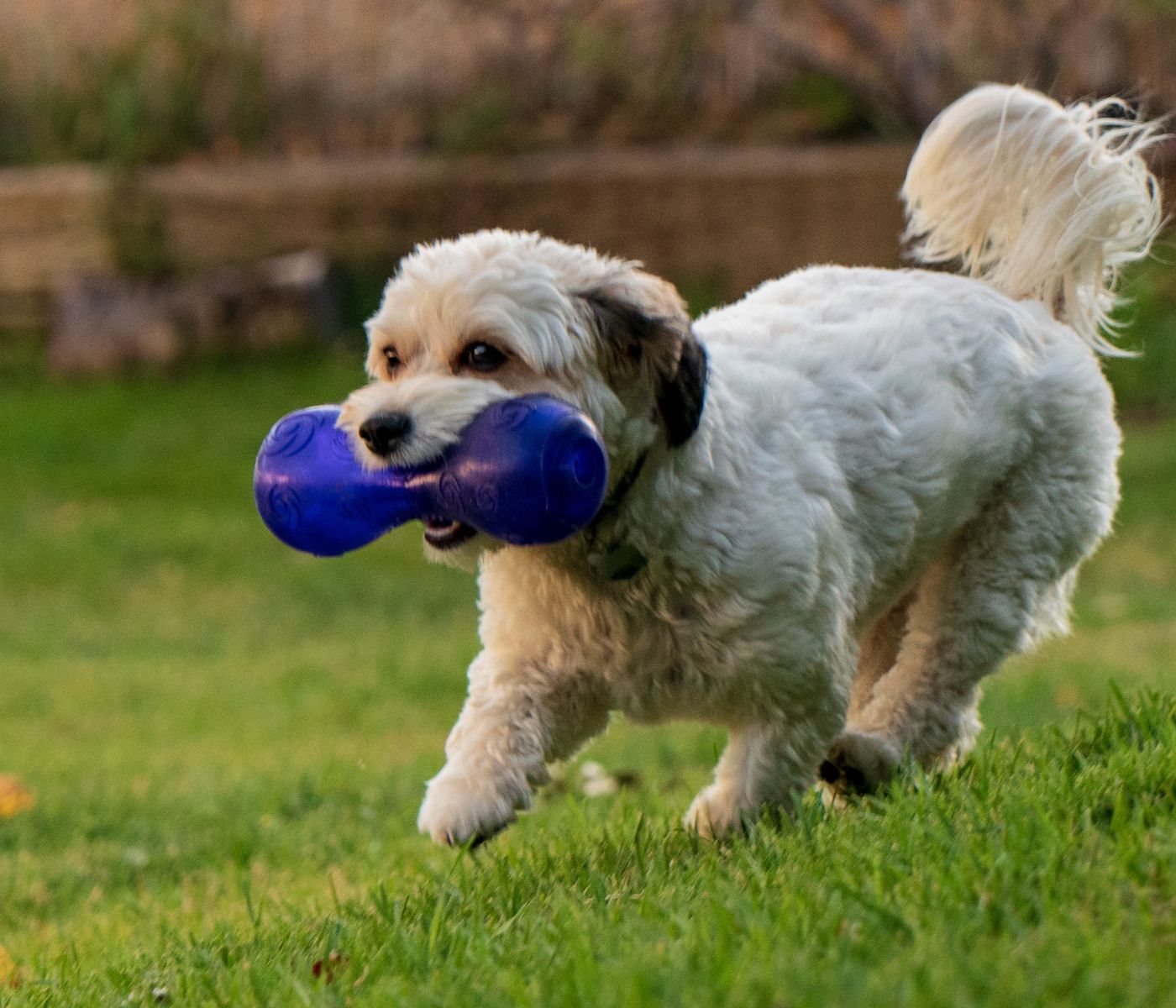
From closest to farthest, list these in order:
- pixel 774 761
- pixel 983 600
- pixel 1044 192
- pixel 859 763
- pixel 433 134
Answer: pixel 774 761 < pixel 859 763 < pixel 983 600 < pixel 1044 192 < pixel 433 134

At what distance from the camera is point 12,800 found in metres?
7.24

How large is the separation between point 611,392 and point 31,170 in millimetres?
16272

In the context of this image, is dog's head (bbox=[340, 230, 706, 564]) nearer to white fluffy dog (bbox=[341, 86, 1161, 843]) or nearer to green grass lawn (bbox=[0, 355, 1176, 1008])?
white fluffy dog (bbox=[341, 86, 1161, 843])

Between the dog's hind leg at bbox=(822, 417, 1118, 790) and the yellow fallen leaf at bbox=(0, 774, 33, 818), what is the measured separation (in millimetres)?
3515

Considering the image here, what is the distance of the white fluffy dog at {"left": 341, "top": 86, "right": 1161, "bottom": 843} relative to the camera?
4410 mm

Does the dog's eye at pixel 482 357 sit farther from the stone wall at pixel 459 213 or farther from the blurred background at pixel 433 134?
the stone wall at pixel 459 213

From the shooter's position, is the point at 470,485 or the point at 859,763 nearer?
the point at 470,485

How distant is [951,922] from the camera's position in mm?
3205

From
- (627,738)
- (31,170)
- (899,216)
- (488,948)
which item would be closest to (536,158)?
(899,216)

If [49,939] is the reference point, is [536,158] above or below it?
below

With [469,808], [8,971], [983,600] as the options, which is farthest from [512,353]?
[8,971]

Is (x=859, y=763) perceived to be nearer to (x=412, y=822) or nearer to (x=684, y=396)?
(x=684, y=396)

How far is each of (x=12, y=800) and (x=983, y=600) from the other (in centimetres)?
397

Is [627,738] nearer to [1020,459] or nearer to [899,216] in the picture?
[1020,459]
